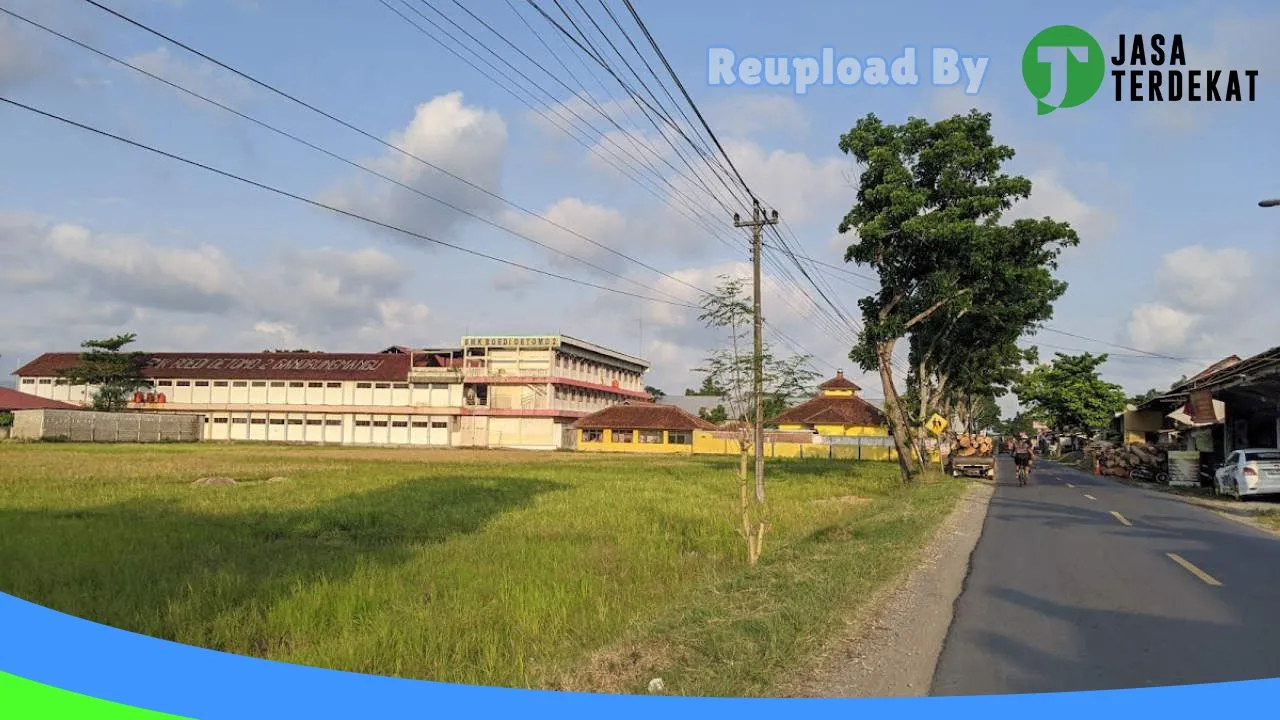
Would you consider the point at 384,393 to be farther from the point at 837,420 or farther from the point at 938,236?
the point at 938,236

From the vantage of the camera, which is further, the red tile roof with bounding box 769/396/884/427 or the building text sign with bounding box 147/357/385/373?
the building text sign with bounding box 147/357/385/373

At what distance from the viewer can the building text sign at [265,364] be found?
253 feet

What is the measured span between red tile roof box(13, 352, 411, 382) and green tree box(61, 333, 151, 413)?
2.33 m

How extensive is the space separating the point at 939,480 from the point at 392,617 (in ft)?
90.6

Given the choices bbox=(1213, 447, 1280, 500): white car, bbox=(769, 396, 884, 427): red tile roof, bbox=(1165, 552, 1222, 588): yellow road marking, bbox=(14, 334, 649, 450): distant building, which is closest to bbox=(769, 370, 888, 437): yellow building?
bbox=(769, 396, 884, 427): red tile roof

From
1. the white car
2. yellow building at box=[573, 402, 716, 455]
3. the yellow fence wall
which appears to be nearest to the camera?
the white car

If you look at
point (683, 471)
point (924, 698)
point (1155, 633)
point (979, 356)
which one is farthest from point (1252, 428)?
point (924, 698)

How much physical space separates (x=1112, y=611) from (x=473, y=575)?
25.2 ft

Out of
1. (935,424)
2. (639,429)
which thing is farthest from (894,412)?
(639,429)

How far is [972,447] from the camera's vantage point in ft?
138

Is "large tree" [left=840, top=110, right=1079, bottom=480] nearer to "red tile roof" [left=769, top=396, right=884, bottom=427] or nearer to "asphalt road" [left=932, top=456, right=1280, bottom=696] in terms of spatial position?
"asphalt road" [left=932, top=456, right=1280, bottom=696]

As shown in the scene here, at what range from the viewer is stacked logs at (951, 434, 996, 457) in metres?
40.2

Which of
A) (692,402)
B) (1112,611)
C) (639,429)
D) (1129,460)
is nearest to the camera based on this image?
(1112,611)

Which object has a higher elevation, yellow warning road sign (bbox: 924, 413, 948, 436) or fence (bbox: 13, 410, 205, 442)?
yellow warning road sign (bbox: 924, 413, 948, 436)
